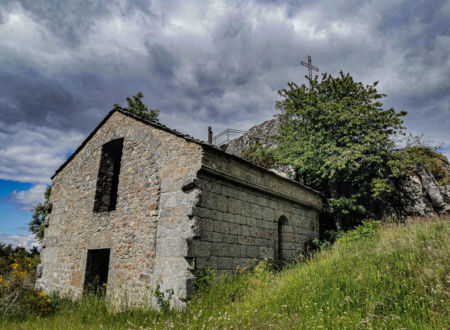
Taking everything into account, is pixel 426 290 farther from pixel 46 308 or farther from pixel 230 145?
pixel 230 145

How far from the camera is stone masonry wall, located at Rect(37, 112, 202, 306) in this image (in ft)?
22.4

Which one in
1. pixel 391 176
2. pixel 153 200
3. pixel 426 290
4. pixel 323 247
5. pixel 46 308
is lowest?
pixel 46 308

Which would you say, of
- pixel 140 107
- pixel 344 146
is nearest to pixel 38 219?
pixel 140 107

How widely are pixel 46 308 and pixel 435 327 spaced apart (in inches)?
330

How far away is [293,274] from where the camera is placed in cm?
702

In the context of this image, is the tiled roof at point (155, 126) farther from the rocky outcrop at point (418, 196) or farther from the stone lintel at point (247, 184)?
the rocky outcrop at point (418, 196)

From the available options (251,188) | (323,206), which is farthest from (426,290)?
(323,206)

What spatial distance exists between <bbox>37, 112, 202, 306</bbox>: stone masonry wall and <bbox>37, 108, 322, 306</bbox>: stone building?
26 mm

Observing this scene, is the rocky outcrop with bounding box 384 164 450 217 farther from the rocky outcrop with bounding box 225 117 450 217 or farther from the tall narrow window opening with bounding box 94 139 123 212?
the tall narrow window opening with bounding box 94 139 123 212

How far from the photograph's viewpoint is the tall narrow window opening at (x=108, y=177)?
964 centimetres

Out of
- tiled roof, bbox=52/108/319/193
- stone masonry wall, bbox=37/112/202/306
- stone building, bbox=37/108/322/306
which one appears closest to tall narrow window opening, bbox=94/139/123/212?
stone building, bbox=37/108/322/306

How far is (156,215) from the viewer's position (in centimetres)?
742

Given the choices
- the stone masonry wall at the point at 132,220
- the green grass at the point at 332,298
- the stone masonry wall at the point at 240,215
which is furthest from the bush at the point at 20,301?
the stone masonry wall at the point at 240,215

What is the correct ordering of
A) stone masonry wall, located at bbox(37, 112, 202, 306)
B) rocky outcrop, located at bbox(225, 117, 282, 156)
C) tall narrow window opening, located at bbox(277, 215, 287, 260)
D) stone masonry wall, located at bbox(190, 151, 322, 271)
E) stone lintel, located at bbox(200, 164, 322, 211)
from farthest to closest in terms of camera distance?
rocky outcrop, located at bbox(225, 117, 282, 156) < tall narrow window opening, located at bbox(277, 215, 287, 260) < stone lintel, located at bbox(200, 164, 322, 211) < stone masonry wall, located at bbox(190, 151, 322, 271) < stone masonry wall, located at bbox(37, 112, 202, 306)
